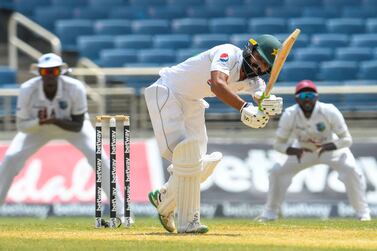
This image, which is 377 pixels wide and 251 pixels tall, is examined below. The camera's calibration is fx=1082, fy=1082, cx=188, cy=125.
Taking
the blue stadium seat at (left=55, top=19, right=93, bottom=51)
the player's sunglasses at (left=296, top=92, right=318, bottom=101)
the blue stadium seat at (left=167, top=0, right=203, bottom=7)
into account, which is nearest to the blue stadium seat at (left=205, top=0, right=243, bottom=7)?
the blue stadium seat at (left=167, top=0, right=203, bottom=7)

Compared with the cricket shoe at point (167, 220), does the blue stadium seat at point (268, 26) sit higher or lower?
higher

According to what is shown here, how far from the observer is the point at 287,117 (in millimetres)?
13984

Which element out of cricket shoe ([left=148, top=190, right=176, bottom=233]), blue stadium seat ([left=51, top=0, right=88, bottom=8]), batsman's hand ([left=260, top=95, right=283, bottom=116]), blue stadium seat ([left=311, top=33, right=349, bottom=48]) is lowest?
cricket shoe ([left=148, top=190, right=176, bottom=233])

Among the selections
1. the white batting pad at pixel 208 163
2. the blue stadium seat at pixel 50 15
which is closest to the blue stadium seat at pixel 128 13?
the blue stadium seat at pixel 50 15

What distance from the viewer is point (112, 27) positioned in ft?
64.6

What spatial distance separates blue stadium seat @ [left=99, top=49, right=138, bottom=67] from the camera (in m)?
18.6

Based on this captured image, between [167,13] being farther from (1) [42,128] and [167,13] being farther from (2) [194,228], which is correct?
(2) [194,228]

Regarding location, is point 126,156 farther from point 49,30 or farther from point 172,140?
point 49,30

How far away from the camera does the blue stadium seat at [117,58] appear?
61.1 ft

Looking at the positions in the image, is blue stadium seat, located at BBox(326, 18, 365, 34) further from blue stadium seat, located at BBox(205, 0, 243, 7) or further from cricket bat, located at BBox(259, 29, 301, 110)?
cricket bat, located at BBox(259, 29, 301, 110)

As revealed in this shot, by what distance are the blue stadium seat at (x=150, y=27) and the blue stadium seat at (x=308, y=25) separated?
89.8 inches

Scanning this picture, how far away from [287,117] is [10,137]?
4.58 metres

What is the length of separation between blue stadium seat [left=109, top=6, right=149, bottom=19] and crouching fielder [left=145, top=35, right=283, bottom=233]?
11147 millimetres

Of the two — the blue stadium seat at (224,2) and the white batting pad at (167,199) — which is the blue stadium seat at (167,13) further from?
the white batting pad at (167,199)
